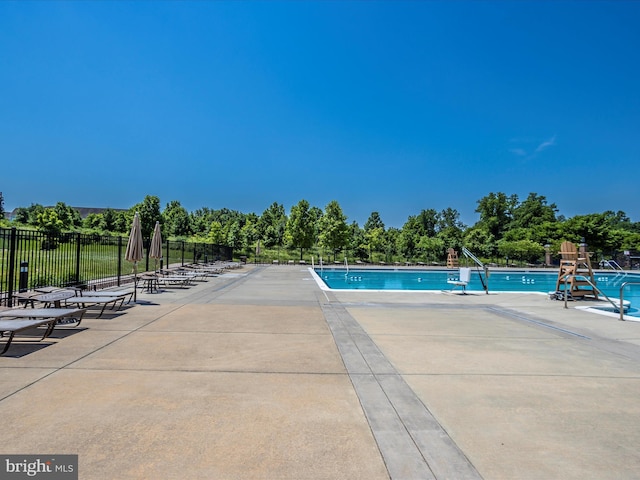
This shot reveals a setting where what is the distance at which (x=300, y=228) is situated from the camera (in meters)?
46.2

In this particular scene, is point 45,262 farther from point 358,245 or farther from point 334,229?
point 358,245

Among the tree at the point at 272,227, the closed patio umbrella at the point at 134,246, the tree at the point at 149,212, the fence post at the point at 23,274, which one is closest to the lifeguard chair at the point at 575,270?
the closed patio umbrella at the point at 134,246

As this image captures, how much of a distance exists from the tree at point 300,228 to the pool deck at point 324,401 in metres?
38.4

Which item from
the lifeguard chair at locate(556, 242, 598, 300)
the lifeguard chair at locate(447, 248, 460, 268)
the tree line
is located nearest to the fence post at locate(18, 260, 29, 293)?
the lifeguard chair at locate(556, 242, 598, 300)

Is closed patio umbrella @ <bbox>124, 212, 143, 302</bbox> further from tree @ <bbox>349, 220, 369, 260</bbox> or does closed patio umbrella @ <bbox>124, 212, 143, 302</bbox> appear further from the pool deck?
tree @ <bbox>349, 220, 369, 260</bbox>

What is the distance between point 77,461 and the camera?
9.05 feet

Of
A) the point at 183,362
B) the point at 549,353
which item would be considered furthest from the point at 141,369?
the point at 549,353

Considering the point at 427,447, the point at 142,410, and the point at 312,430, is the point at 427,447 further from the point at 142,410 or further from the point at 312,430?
the point at 142,410

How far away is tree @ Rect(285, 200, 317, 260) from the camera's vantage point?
46.3m

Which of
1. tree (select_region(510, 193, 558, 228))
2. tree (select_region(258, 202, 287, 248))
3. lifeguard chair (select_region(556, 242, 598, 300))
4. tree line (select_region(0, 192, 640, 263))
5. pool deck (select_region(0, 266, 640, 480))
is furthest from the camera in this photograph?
tree (select_region(510, 193, 558, 228))

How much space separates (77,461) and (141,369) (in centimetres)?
216

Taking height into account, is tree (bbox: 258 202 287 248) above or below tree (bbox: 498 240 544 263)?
above

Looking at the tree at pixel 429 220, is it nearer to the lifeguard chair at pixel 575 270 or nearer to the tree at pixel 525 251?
the tree at pixel 525 251

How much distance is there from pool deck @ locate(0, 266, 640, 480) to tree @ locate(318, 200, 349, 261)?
1450 inches
